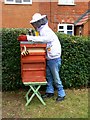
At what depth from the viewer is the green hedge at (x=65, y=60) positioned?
7.82 m

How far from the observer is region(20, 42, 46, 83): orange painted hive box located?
273 inches

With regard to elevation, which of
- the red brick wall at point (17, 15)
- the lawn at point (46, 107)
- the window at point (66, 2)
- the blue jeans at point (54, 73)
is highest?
the window at point (66, 2)

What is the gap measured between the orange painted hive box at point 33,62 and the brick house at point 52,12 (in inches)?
530

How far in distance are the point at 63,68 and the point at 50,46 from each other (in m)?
1.12

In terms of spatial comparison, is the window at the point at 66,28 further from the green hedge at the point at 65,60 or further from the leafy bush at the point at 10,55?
the leafy bush at the point at 10,55

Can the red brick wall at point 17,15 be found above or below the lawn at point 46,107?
above

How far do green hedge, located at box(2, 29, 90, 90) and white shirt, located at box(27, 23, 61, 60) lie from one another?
0.91 meters

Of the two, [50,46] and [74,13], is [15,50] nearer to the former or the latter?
[50,46]

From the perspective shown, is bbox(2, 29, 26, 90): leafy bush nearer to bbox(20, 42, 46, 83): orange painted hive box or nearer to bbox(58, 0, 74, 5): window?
bbox(20, 42, 46, 83): orange painted hive box

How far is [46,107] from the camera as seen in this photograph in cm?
692

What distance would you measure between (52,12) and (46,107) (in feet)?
52.9

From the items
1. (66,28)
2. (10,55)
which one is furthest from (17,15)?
(10,55)

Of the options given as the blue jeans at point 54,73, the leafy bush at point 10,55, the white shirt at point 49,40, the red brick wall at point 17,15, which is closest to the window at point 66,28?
the red brick wall at point 17,15

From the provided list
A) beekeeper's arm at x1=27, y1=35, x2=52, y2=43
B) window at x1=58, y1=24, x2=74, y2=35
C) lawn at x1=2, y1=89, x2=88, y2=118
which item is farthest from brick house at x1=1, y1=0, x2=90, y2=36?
beekeeper's arm at x1=27, y1=35, x2=52, y2=43
